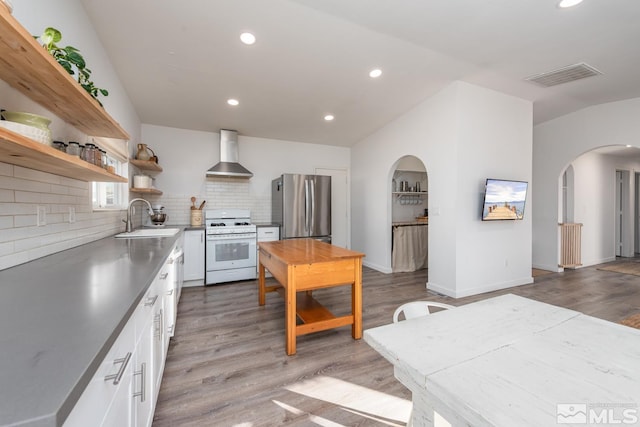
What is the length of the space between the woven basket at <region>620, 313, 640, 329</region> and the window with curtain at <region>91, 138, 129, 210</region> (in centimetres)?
531

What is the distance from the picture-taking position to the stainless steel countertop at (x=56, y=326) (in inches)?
17.0

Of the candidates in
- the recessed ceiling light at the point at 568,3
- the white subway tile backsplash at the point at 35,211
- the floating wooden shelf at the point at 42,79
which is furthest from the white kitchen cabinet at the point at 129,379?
the recessed ceiling light at the point at 568,3

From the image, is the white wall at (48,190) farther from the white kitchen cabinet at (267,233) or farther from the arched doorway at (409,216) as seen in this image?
the arched doorway at (409,216)

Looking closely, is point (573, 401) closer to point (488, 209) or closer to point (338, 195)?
point (488, 209)

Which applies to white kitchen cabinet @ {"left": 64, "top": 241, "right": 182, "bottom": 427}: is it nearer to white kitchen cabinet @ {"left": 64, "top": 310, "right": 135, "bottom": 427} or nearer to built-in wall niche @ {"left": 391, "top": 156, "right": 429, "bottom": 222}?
white kitchen cabinet @ {"left": 64, "top": 310, "right": 135, "bottom": 427}

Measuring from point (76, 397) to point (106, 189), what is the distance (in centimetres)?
292

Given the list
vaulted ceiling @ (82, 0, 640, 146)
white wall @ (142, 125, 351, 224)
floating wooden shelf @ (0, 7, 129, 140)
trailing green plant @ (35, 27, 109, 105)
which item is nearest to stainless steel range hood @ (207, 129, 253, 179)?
white wall @ (142, 125, 351, 224)

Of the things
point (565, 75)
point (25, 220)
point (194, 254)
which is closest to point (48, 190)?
point (25, 220)

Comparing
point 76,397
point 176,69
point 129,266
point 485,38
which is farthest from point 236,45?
point 76,397

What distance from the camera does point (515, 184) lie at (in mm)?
3709

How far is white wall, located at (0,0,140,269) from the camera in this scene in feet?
4.13

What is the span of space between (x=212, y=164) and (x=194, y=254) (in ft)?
5.71

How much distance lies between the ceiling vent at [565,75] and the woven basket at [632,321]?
284 centimetres

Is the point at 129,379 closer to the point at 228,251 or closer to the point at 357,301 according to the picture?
the point at 357,301
